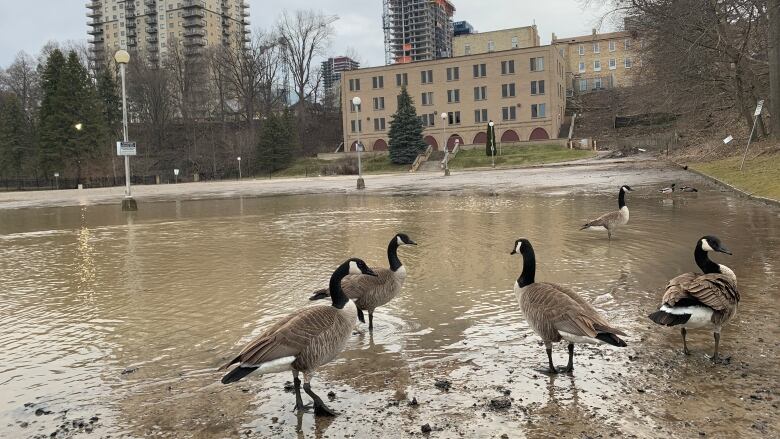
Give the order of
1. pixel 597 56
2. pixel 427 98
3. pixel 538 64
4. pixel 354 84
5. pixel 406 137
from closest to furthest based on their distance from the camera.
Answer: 1. pixel 406 137
2. pixel 538 64
3. pixel 427 98
4. pixel 354 84
5. pixel 597 56

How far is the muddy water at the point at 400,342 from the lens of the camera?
418 centimetres

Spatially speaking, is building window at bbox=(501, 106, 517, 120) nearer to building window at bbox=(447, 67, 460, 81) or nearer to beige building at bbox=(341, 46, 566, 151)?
beige building at bbox=(341, 46, 566, 151)

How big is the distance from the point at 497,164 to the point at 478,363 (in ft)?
185

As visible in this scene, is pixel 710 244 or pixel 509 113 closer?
pixel 710 244

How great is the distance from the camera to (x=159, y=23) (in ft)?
446

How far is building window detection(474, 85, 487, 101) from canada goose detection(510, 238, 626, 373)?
243ft

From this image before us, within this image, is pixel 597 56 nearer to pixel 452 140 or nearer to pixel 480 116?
pixel 480 116

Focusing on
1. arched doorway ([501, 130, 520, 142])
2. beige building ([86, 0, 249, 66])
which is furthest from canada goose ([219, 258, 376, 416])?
beige building ([86, 0, 249, 66])

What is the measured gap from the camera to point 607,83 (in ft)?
323

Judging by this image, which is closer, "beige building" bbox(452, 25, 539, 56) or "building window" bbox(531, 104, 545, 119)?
"building window" bbox(531, 104, 545, 119)

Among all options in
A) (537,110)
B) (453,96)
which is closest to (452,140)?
(453,96)

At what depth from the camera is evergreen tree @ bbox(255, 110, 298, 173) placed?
77.2 meters

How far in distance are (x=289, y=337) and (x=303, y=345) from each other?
0.41ft

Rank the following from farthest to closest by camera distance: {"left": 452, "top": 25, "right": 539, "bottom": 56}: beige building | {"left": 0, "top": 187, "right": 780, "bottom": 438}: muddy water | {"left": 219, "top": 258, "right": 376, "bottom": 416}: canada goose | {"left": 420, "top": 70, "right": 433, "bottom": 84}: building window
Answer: {"left": 452, "top": 25, "right": 539, "bottom": 56}: beige building < {"left": 420, "top": 70, "right": 433, "bottom": 84}: building window < {"left": 0, "top": 187, "right": 780, "bottom": 438}: muddy water < {"left": 219, "top": 258, "right": 376, "bottom": 416}: canada goose
